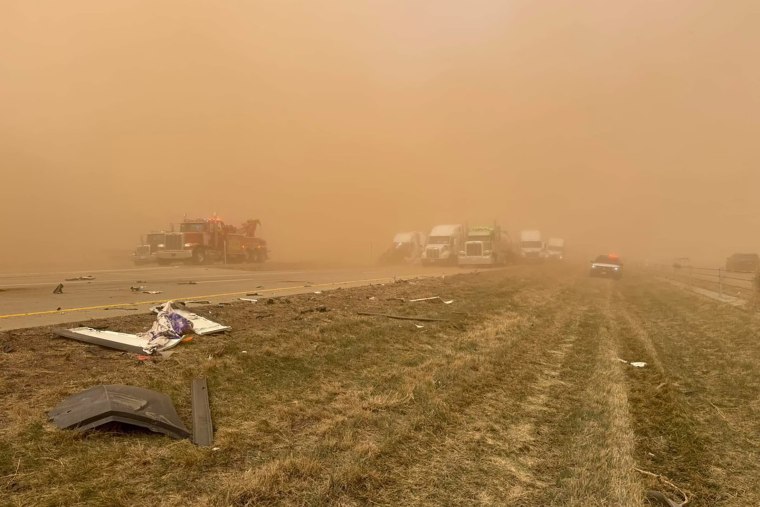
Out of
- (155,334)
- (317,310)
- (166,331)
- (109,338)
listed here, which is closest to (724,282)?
(317,310)

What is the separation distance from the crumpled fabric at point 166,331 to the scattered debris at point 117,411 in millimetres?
1951

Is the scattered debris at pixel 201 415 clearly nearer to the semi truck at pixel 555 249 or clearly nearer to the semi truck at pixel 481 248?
the semi truck at pixel 481 248

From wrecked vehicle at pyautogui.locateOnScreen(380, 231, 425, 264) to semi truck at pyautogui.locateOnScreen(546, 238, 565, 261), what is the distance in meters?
19.7

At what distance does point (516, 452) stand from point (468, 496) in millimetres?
972

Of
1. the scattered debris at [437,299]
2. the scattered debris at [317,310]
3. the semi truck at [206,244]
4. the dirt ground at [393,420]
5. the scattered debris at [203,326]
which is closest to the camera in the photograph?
the dirt ground at [393,420]

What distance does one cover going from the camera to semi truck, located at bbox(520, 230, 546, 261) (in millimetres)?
49656

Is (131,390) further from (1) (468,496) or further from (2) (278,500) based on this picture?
(1) (468,496)

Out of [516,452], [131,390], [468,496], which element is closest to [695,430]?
[516,452]

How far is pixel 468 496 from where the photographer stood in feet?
10.8

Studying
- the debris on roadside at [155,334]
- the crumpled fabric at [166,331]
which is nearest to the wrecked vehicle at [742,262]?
the debris on roadside at [155,334]

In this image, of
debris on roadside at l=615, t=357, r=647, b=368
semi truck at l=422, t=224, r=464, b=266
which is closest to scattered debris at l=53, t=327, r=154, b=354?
debris on roadside at l=615, t=357, r=647, b=368

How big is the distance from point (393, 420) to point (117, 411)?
2573 millimetres

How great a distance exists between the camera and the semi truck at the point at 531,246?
163 feet

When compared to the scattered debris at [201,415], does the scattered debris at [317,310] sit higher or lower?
higher
